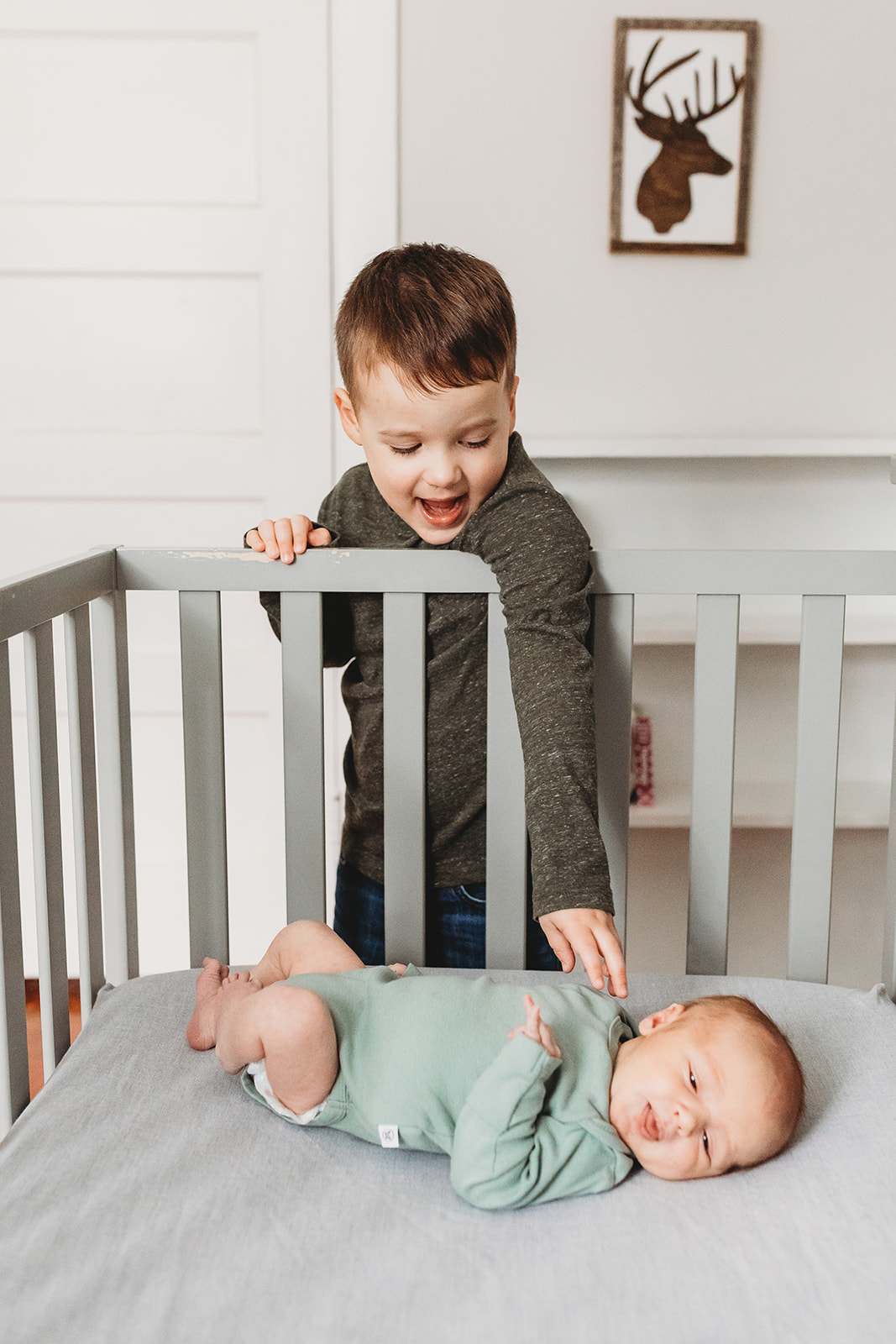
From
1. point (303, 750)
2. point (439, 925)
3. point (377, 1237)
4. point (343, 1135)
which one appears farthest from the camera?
point (439, 925)

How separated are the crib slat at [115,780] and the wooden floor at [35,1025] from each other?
687mm

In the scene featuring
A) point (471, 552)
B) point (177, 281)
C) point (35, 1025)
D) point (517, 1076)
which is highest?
point (177, 281)

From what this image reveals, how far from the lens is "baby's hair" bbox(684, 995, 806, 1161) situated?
771 mm

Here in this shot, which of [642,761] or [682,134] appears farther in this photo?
[642,761]

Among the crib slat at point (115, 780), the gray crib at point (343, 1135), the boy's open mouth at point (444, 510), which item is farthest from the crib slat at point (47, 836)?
the boy's open mouth at point (444, 510)

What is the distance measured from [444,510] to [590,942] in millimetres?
389

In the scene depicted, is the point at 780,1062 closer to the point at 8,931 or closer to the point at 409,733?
the point at 409,733

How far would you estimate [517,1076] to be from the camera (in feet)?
2.42

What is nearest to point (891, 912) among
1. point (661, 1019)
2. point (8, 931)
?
point (661, 1019)

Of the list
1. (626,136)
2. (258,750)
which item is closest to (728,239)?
(626,136)

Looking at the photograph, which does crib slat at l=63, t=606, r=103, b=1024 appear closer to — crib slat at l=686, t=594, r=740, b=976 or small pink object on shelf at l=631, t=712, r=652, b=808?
crib slat at l=686, t=594, r=740, b=976

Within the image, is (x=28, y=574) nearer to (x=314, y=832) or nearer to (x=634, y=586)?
(x=314, y=832)

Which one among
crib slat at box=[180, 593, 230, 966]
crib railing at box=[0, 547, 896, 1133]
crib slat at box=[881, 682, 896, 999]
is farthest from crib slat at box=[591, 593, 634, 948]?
crib slat at box=[180, 593, 230, 966]

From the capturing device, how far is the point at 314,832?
3.41 feet
